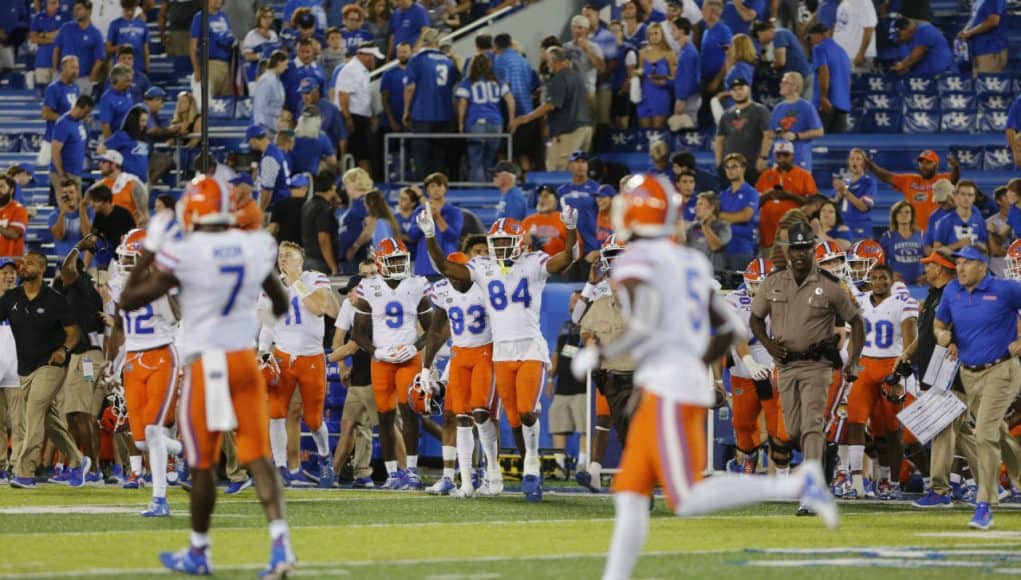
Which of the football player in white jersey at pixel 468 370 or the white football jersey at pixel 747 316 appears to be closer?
the football player in white jersey at pixel 468 370

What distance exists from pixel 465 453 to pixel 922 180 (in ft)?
19.7

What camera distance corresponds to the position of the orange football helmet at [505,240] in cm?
1365

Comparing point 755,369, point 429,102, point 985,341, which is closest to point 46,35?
point 429,102

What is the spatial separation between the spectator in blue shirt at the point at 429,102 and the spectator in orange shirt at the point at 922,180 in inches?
178

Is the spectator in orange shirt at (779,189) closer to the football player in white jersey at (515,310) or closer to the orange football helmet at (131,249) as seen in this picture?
the football player in white jersey at (515,310)

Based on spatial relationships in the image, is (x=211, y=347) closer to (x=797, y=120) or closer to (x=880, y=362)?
(x=880, y=362)

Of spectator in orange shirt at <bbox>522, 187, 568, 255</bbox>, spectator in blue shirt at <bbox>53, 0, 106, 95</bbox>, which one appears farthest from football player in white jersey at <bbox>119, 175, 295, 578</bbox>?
spectator in blue shirt at <bbox>53, 0, 106, 95</bbox>

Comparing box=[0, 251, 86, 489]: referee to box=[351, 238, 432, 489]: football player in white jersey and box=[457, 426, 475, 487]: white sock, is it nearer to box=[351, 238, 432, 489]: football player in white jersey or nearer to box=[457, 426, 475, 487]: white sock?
box=[351, 238, 432, 489]: football player in white jersey

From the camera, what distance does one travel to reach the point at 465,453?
1381 cm

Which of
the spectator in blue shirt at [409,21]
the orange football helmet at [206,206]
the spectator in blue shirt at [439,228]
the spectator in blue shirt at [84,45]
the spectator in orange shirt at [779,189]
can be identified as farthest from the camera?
the spectator in blue shirt at [84,45]

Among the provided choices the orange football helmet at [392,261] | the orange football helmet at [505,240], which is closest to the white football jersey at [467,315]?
the orange football helmet at [505,240]

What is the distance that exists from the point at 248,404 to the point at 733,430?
7552 mm

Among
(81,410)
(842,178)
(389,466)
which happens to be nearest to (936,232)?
(842,178)

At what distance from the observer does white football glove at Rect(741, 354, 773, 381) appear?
12.7 m
